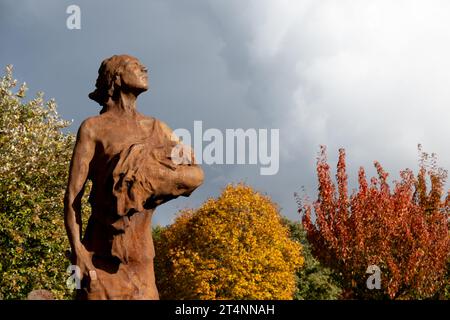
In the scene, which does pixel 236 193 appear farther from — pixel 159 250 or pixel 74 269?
pixel 74 269

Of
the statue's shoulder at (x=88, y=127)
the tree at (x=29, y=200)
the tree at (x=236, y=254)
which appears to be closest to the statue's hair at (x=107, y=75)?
the statue's shoulder at (x=88, y=127)

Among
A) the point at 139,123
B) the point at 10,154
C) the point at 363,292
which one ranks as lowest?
the point at 363,292

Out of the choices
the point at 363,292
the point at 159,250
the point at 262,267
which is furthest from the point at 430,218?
the point at 159,250

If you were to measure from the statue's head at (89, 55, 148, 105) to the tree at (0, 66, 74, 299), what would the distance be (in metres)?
19.7

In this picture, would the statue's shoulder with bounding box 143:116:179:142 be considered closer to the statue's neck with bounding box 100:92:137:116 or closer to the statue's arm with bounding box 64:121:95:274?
the statue's neck with bounding box 100:92:137:116

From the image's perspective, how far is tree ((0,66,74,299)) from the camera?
25781 millimetres

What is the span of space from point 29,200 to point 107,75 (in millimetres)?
20315

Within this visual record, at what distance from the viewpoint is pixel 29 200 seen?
26.0 meters

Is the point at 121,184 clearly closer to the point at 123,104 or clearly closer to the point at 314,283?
the point at 123,104

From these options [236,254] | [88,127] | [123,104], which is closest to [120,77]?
[123,104]

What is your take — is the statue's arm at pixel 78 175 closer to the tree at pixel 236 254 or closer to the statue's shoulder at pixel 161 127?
the statue's shoulder at pixel 161 127
